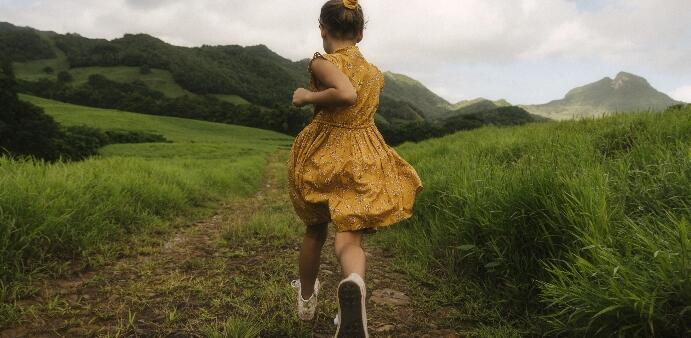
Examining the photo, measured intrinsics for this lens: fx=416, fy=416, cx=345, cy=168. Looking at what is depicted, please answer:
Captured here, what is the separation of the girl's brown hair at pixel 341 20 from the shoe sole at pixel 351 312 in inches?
64.1

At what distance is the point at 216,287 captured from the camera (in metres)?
3.66

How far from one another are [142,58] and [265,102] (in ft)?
140

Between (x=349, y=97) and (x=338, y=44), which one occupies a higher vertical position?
(x=338, y=44)

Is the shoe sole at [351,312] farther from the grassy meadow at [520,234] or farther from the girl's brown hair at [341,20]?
the girl's brown hair at [341,20]

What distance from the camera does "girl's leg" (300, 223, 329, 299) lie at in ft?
9.49

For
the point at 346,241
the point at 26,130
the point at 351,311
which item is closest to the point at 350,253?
the point at 346,241

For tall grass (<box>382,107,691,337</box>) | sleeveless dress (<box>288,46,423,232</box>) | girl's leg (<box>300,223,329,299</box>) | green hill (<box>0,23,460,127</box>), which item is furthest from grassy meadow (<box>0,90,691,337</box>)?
green hill (<box>0,23,460,127</box>)

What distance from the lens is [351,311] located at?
2.12 meters

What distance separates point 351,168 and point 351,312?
875 millimetres

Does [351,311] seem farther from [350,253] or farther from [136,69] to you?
[136,69]

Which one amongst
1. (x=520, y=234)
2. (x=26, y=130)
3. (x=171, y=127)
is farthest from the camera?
(x=171, y=127)

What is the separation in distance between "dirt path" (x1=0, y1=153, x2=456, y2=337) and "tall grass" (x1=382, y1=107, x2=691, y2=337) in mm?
577

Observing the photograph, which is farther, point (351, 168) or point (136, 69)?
point (136, 69)

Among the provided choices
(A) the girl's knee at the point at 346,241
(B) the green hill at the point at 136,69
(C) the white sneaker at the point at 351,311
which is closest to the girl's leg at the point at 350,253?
(A) the girl's knee at the point at 346,241
